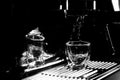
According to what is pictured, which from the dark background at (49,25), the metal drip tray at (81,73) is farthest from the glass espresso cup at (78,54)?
the dark background at (49,25)

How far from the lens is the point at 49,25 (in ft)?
6.38

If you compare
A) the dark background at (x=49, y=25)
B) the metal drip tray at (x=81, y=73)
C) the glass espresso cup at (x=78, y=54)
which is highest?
the dark background at (x=49, y=25)

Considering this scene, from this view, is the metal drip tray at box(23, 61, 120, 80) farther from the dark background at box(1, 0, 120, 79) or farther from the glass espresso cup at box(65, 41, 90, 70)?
the dark background at box(1, 0, 120, 79)

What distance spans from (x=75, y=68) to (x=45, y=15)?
18.6 inches

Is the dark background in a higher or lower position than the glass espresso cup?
higher

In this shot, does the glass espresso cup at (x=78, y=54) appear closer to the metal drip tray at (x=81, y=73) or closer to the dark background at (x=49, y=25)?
the metal drip tray at (x=81, y=73)

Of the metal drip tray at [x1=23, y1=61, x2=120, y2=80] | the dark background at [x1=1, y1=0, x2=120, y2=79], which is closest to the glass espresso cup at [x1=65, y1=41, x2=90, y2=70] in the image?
the metal drip tray at [x1=23, y1=61, x2=120, y2=80]

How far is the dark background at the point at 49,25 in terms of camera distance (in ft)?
4.26

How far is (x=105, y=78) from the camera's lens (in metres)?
1.29

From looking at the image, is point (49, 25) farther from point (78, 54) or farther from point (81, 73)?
point (81, 73)

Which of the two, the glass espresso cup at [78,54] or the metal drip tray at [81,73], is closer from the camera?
the metal drip tray at [81,73]

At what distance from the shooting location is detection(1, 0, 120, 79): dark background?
1.30m

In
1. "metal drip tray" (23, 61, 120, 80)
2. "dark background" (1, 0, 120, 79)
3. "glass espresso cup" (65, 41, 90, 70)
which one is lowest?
"metal drip tray" (23, 61, 120, 80)

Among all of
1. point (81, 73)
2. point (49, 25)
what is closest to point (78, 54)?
point (81, 73)
